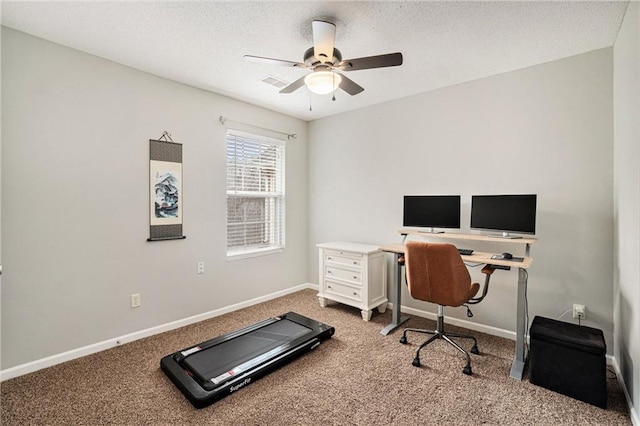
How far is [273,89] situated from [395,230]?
2.19 m

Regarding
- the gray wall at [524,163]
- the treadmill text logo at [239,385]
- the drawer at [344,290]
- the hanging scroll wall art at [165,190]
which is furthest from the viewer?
the drawer at [344,290]

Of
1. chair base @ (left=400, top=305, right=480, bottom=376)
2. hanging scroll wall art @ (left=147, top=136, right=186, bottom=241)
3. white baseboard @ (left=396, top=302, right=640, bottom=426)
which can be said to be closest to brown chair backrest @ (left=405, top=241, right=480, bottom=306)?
chair base @ (left=400, top=305, right=480, bottom=376)

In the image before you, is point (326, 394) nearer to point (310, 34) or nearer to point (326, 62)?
point (326, 62)

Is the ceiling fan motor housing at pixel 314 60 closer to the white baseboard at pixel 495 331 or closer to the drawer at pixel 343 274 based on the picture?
the drawer at pixel 343 274

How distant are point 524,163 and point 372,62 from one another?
183 cm

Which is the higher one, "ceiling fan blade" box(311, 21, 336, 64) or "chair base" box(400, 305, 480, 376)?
"ceiling fan blade" box(311, 21, 336, 64)

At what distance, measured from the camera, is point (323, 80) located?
88.2 inches

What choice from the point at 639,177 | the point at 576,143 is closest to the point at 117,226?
the point at 639,177

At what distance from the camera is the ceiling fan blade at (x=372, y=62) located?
1.99 m

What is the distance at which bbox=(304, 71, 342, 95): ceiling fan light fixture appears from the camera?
223cm

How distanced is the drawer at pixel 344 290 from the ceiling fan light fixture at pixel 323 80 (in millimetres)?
2242

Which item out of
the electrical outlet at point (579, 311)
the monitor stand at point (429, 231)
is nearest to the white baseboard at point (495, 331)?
the electrical outlet at point (579, 311)

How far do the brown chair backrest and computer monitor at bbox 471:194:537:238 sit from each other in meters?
0.61

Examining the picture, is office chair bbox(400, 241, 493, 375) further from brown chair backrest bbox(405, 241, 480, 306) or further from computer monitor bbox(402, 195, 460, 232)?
computer monitor bbox(402, 195, 460, 232)
